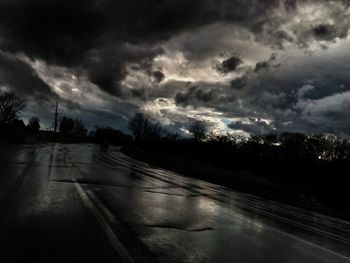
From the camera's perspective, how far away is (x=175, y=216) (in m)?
10.4

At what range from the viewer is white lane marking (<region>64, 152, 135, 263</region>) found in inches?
251

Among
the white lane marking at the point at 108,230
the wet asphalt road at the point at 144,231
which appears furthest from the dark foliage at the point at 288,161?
the white lane marking at the point at 108,230

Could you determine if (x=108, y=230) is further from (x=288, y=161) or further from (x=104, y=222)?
(x=288, y=161)

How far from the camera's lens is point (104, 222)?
873 centimetres

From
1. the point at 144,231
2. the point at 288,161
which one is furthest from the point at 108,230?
the point at 288,161

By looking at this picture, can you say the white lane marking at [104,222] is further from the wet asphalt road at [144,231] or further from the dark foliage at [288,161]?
the dark foliage at [288,161]

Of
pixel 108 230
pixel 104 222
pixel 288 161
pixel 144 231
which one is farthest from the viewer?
pixel 288 161

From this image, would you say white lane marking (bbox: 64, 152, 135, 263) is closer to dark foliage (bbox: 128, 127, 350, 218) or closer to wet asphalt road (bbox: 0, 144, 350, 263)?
wet asphalt road (bbox: 0, 144, 350, 263)

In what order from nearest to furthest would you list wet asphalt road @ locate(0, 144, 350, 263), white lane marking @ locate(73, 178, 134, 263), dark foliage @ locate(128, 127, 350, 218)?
white lane marking @ locate(73, 178, 134, 263) → wet asphalt road @ locate(0, 144, 350, 263) → dark foliage @ locate(128, 127, 350, 218)

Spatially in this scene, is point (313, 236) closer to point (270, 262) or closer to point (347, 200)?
point (270, 262)

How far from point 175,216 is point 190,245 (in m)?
2.98

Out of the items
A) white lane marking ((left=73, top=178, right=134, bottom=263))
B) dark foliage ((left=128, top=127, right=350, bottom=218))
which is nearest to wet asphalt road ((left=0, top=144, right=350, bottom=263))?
white lane marking ((left=73, top=178, right=134, bottom=263))

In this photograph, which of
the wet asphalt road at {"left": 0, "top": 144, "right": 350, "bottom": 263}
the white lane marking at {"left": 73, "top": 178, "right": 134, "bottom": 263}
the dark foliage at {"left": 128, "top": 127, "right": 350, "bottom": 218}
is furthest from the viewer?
the dark foliage at {"left": 128, "top": 127, "right": 350, "bottom": 218}

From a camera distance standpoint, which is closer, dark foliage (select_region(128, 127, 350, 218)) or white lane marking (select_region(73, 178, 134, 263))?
white lane marking (select_region(73, 178, 134, 263))
